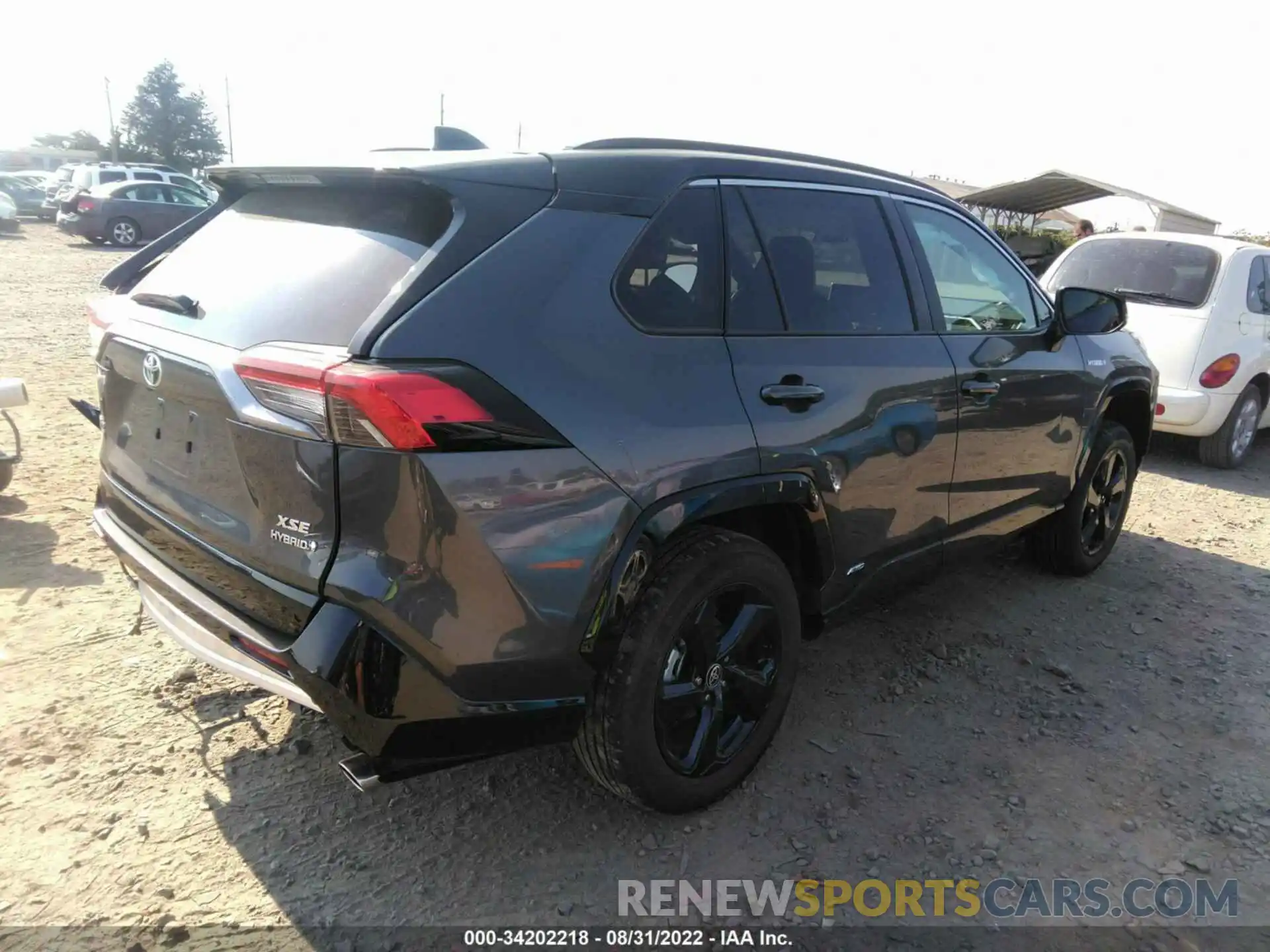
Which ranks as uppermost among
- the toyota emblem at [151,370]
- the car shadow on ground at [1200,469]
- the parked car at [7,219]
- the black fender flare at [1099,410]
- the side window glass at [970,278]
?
the side window glass at [970,278]

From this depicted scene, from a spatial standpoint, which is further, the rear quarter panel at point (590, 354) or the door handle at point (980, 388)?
the door handle at point (980, 388)

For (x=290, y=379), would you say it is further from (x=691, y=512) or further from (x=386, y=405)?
(x=691, y=512)

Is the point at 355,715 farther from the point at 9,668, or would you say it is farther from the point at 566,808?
the point at 9,668

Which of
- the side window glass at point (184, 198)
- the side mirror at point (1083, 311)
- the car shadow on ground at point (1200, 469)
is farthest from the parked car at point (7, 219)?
the side mirror at point (1083, 311)

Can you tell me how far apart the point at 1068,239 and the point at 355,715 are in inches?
1143

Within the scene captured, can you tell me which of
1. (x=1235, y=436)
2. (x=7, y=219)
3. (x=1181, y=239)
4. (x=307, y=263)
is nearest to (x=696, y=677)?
(x=307, y=263)

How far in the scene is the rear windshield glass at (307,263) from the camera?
206 centimetres

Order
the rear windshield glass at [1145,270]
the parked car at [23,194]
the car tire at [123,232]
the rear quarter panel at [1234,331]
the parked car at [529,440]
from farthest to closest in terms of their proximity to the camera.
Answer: the parked car at [23,194] < the car tire at [123,232] < the rear windshield glass at [1145,270] < the rear quarter panel at [1234,331] < the parked car at [529,440]

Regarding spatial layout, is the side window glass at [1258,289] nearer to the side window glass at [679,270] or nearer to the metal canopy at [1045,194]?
the side window glass at [679,270]

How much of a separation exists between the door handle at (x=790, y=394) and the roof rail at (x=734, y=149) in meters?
0.77

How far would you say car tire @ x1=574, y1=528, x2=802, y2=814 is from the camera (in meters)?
2.32

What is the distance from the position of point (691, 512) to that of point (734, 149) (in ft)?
4.22

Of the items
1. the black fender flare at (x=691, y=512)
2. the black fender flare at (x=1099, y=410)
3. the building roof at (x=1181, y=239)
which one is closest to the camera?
the black fender flare at (x=691, y=512)

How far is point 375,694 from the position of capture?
6.48 feet
